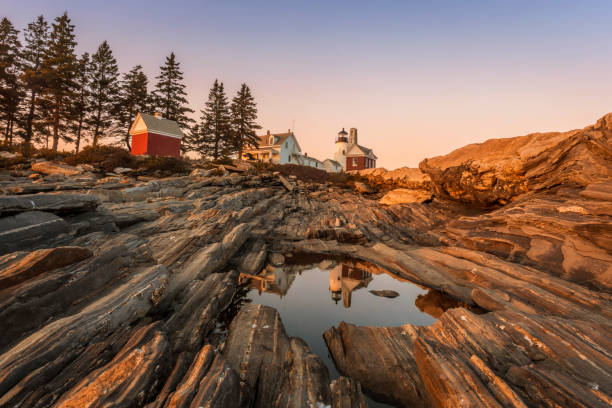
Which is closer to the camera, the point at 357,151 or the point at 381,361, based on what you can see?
the point at 381,361

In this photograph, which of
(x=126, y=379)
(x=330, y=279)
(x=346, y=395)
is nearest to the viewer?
(x=126, y=379)

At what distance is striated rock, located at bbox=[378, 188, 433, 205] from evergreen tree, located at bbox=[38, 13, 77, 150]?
158 feet

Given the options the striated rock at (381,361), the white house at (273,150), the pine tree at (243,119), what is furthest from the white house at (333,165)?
the striated rock at (381,361)

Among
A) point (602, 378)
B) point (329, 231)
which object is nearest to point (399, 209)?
point (329, 231)

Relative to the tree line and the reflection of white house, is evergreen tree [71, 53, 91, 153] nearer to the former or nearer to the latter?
the tree line

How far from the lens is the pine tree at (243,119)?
4462 cm

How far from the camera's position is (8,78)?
32.3m

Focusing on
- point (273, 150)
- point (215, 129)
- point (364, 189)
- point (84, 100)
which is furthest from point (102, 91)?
point (364, 189)

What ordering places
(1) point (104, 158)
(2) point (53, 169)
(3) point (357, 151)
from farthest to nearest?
(3) point (357, 151), (1) point (104, 158), (2) point (53, 169)

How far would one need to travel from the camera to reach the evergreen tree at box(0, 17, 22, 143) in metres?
31.8

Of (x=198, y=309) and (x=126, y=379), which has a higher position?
(x=126, y=379)

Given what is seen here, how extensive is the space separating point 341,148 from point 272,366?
60.5 m

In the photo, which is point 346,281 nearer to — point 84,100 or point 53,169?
point 53,169

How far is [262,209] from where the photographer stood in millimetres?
19734
